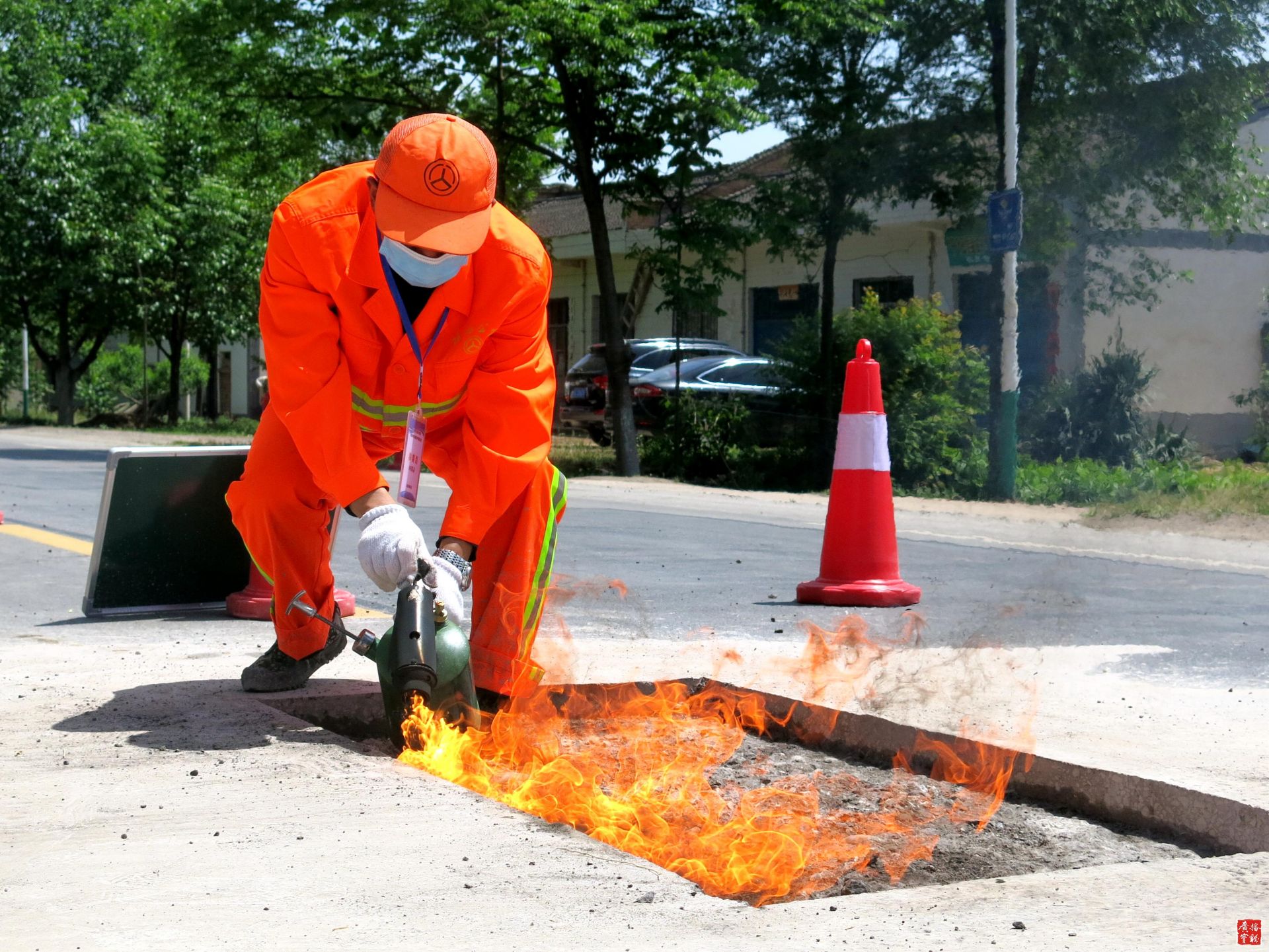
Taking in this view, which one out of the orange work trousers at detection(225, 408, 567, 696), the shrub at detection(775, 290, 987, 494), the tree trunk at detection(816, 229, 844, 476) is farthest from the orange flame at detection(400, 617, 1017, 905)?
the tree trunk at detection(816, 229, 844, 476)

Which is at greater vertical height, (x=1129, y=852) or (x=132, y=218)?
(x=132, y=218)

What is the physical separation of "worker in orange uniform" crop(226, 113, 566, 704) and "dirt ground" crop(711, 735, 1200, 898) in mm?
810

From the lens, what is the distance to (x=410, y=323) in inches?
151

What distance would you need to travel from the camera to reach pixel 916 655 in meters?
4.94

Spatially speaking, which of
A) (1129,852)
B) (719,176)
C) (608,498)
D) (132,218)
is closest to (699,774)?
(1129,852)

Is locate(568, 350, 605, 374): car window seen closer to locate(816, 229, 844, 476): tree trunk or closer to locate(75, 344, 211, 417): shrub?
locate(816, 229, 844, 476): tree trunk

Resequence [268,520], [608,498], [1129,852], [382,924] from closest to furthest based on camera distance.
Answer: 1. [382,924]
2. [1129,852]
3. [268,520]
4. [608,498]

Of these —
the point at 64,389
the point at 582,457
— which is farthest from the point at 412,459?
the point at 64,389

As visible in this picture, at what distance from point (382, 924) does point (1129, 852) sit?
1.66 meters

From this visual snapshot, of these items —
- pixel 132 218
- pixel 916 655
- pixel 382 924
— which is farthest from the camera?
pixel 132 218

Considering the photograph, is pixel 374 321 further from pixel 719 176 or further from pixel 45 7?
pixel 45 7

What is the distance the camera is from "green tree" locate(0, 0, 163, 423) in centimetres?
2917

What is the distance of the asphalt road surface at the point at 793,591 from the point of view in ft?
18.3

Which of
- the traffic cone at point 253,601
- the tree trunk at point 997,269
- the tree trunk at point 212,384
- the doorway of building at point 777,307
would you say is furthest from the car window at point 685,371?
the traffic cone at point 253,601
